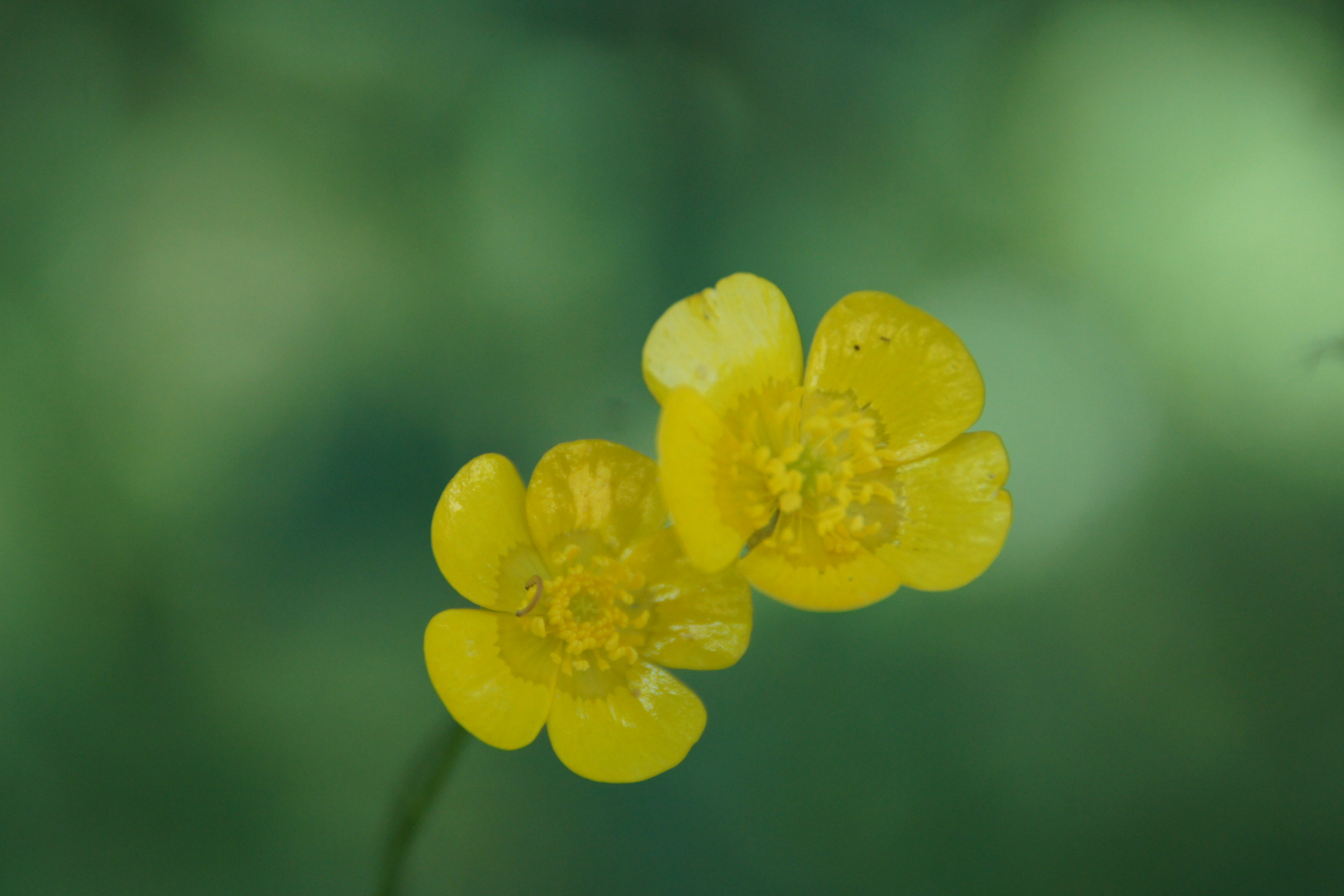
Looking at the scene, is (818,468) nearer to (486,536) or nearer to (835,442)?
(835,442)

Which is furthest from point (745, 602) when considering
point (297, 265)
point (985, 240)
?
point (985, 240)

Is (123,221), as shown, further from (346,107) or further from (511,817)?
(511,817)

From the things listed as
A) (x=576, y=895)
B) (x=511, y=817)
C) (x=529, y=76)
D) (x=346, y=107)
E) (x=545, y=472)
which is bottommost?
(x=576, y=895)

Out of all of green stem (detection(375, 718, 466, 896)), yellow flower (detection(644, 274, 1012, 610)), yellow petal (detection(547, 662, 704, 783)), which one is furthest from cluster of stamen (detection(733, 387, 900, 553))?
green stem (detection(375, 718, 466, 896))

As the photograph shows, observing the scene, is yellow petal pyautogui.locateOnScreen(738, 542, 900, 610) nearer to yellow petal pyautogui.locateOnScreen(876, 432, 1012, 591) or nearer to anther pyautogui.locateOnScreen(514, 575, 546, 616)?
yellow petal pyautogui.locateOnScreen(876, 432, 1012, 591)

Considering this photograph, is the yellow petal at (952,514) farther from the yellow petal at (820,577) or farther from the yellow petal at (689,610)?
the yellow petal at (689,610)

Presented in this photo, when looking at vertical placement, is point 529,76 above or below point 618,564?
above

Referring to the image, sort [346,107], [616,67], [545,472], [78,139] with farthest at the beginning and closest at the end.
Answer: [616,67] < [346,107] < [78,139] < [545,472]
